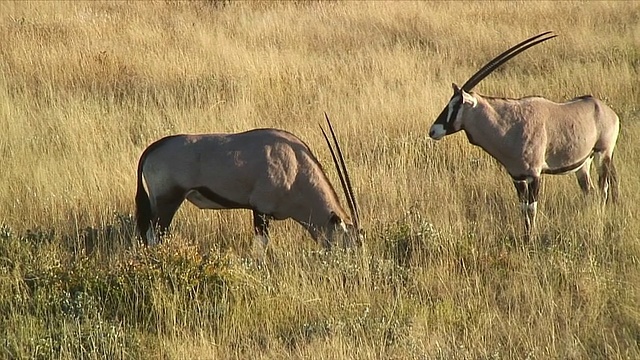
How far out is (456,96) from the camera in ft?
21.9

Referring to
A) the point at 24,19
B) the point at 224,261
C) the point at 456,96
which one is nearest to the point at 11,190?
the point at 224,261

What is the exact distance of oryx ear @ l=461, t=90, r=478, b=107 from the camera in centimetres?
664

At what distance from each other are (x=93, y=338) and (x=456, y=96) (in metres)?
3.25

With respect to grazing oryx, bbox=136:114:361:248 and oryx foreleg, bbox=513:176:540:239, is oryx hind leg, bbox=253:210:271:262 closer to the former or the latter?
grazing oryx, bbox=136:114:361:248

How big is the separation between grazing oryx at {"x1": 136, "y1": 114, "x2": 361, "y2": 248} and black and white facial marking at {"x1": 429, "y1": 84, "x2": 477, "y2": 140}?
92cm

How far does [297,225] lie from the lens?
7160 millimetres

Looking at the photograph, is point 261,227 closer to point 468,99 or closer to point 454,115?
point 454,115

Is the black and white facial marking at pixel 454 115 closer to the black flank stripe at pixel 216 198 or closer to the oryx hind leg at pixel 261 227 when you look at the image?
the oryx hind leg at pixel 261 227

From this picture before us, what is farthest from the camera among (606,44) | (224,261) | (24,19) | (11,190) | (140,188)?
(24,19)

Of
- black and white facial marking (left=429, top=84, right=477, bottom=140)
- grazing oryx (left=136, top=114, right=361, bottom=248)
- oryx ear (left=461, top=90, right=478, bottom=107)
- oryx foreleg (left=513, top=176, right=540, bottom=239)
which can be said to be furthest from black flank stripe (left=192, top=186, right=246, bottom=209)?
oryx foreleg (left=513, top=176, right=540, bottom=239)

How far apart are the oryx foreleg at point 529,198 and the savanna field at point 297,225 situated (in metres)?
0.17

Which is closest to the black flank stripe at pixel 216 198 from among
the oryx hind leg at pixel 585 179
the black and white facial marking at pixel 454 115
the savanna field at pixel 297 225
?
the savanna field at pixel 297 225

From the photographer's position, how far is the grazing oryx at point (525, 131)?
22.1 ft

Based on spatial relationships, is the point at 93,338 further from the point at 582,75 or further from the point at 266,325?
the point at 582,75
